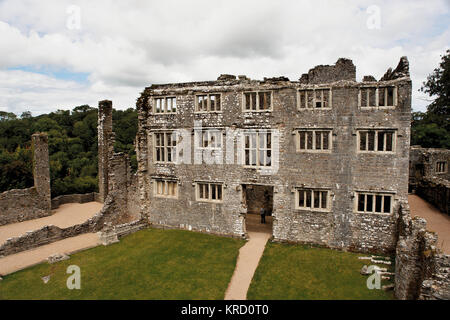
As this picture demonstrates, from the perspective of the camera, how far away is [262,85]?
18.1 m

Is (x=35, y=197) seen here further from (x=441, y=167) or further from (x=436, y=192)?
(x=441, y=167)

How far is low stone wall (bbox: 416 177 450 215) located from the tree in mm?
15121

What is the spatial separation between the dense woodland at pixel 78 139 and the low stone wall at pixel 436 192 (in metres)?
15.5

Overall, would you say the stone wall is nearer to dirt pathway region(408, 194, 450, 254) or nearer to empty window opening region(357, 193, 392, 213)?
dirt pathway region(408, 194, 450, 254)

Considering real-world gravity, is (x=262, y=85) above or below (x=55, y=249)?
above

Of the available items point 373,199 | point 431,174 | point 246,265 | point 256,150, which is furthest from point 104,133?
point 431,174

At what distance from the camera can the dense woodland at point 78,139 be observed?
3491 centimetres

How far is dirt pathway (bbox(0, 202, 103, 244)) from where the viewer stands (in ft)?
77.9

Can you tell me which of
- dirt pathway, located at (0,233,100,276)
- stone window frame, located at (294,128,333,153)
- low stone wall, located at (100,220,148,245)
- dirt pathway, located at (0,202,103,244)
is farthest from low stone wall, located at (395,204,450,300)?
dirt pathway, located at (0,202,103,244)

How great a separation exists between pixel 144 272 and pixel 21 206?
19051 mm
